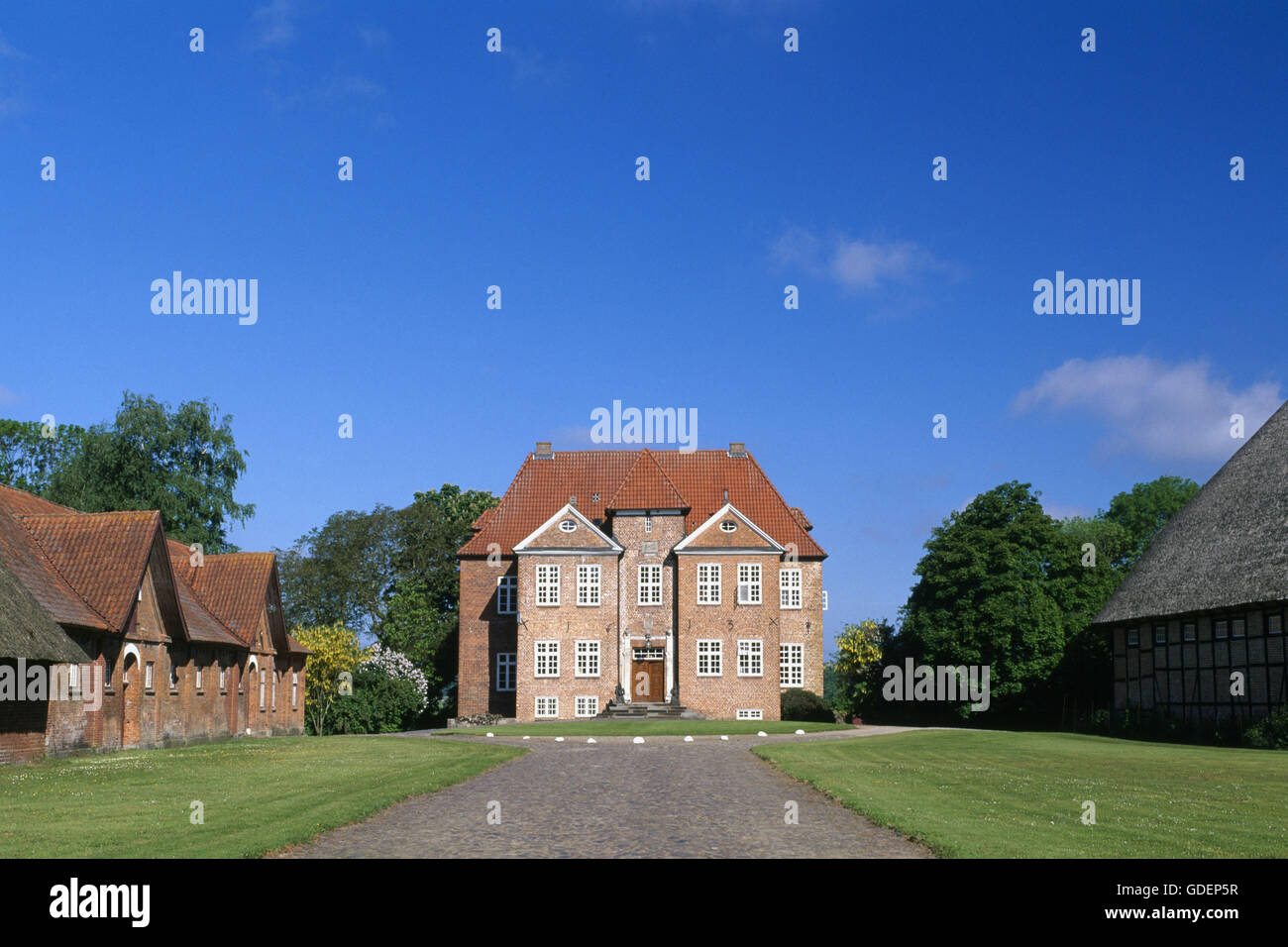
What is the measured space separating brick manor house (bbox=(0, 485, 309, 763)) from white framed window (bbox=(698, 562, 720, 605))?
61.2ft

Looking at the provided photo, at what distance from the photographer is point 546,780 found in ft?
65.4

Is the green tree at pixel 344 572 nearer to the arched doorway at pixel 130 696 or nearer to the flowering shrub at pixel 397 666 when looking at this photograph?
the flowering shrub at pixel 397 666

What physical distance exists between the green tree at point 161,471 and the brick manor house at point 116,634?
1856 cm

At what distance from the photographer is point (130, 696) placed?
31531mm

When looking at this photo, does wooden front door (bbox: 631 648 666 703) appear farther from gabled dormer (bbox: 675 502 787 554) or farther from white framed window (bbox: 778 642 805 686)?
white framed window (bbox: 778 642 805 686)

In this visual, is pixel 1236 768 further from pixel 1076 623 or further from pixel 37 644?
pixel 1076 623

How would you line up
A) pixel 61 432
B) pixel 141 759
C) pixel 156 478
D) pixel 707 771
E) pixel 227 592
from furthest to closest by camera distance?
1. pixel 61 432
2. pixel 156 478
3. pixel 227 592
4. pixel 141 759
5. pixel 707 771

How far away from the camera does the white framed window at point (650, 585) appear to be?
172 ft

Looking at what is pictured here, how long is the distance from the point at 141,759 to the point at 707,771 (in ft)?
43.5

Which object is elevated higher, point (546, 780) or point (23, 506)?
point (23, 506)

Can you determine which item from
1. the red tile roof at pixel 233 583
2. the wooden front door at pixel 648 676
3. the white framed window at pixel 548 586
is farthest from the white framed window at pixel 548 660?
the red tile roof at pixel 233 583

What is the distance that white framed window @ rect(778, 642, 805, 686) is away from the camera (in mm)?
53688
